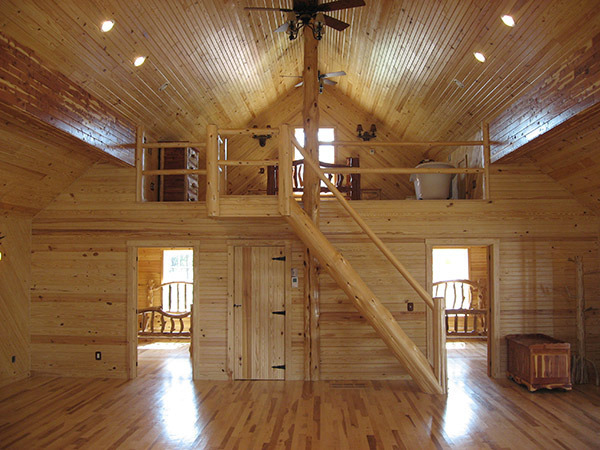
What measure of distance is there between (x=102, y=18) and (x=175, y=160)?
2.99 meters

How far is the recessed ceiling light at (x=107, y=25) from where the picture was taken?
4520mm

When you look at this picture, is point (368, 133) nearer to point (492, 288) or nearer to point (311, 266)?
point (311, 266)

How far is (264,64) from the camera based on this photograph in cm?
773

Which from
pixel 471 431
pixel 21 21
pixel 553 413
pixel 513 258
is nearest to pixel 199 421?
pixel 471 431

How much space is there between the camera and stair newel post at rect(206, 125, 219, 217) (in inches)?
204

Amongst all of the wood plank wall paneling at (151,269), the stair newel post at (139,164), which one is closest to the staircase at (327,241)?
the stair newel post at (139,164)

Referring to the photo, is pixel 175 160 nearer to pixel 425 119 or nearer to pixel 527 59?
pixel 425 119

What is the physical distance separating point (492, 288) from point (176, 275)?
258 inches

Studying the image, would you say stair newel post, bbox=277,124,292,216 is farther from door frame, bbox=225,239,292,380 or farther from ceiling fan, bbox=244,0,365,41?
ceiling fan, bbox=244,0,365,41

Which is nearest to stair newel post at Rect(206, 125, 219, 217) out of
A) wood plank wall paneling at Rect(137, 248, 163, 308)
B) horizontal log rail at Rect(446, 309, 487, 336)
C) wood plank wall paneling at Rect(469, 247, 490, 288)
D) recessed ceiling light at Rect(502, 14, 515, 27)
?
recessed ceiling light at Rect(502, 14, 515, 27)

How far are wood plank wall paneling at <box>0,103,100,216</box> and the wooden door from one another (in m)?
2.47

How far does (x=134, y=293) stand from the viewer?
634 cm

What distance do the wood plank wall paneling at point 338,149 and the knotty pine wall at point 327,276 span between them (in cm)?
294

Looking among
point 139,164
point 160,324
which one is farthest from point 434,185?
point 160,324
